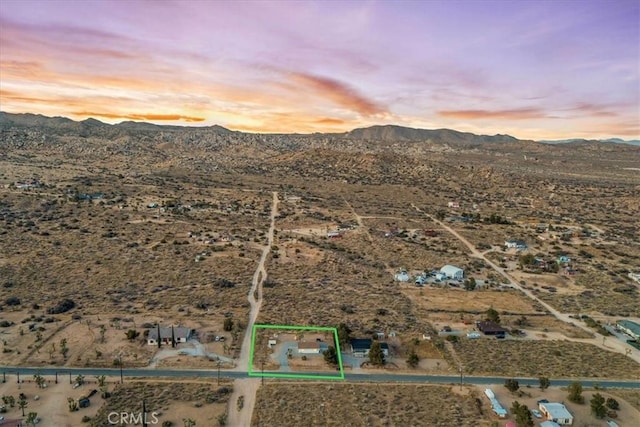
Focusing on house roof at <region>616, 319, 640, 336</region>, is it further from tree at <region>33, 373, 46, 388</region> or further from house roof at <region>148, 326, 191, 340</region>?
tree at <region>33, 373, 46, 388</region>

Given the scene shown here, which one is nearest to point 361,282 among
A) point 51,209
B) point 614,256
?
point 614,256

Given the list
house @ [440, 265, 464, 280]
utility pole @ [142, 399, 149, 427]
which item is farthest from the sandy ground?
house @ [440, 265, 464, 280]

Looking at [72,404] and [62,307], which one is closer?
[72,404]

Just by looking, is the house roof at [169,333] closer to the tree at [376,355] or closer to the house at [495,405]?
the tree at [376,355]

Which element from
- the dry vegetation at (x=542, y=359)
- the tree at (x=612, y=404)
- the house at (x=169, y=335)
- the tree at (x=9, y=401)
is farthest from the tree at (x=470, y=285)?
the tree at (x=9, y=401)

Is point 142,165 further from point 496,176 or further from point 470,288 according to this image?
point 470,288

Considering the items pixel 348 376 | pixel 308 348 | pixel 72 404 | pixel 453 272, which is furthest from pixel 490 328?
pixel 72 404

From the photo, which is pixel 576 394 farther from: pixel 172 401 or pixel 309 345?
pixel 172 401
